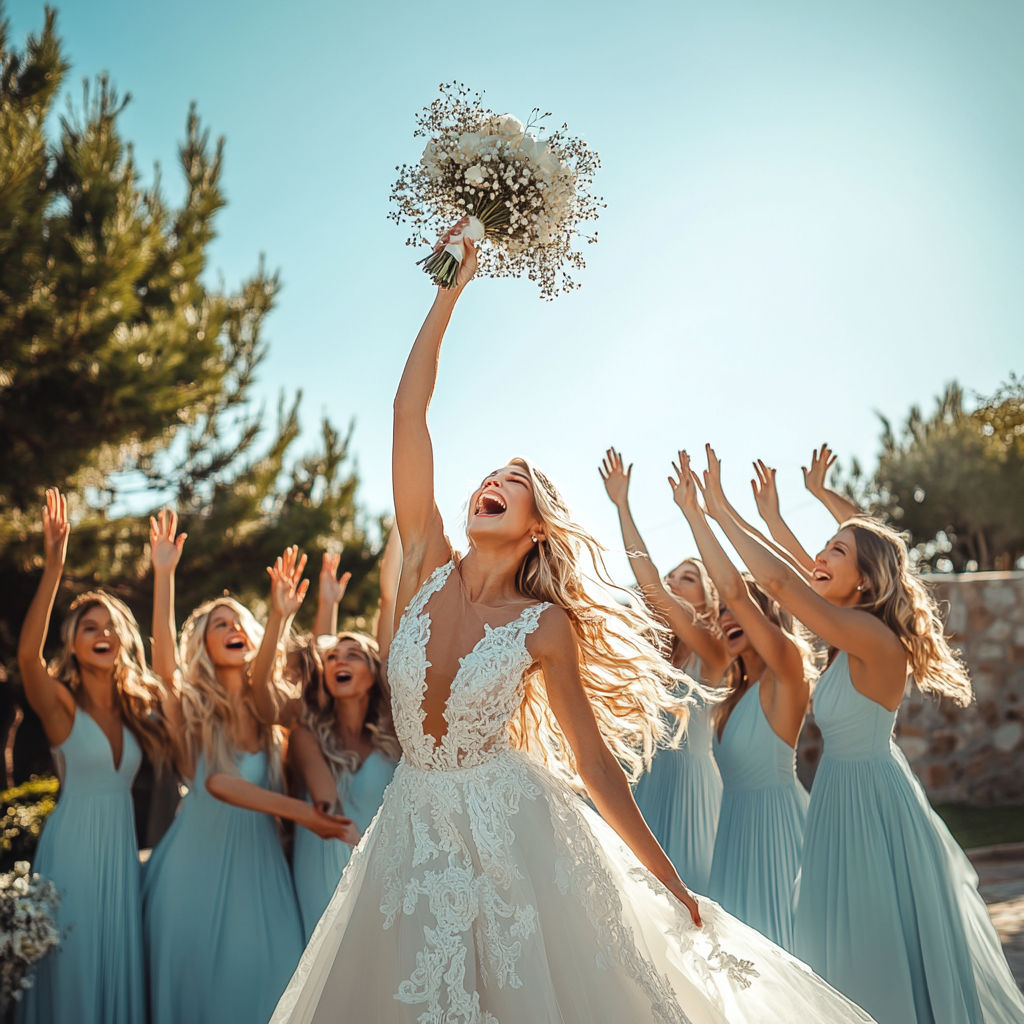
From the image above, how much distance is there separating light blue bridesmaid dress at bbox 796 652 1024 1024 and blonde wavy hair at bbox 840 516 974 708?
0.26 metres

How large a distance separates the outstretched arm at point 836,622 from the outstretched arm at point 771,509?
953 millimetres

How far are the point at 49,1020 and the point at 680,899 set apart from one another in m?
3.23

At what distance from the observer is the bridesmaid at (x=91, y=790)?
4.09m

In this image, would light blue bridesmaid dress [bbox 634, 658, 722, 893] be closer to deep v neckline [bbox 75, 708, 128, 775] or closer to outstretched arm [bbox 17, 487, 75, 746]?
deep v neckline [bbox 75, 708, 128, 775]

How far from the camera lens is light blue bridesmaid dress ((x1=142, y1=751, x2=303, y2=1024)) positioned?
4164 millimetres

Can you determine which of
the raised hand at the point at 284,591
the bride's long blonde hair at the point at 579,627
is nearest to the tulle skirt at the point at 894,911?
the bride's long blonde hair at the point at 579,627

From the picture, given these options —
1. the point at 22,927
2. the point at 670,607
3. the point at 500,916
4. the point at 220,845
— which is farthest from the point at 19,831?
the point at 500,916

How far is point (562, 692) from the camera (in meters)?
2.47

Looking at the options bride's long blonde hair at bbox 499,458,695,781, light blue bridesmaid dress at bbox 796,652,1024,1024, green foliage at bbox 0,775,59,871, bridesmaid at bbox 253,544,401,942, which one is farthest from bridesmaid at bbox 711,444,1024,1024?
green foliage at bbox 0,775,59,871

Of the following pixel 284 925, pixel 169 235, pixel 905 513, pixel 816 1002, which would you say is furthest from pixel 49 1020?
pixel 905 513

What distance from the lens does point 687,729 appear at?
4941mm

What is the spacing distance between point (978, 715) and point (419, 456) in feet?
30.2

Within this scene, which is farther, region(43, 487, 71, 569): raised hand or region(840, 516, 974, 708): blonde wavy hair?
region(43, 487, 71, 569): raised hand

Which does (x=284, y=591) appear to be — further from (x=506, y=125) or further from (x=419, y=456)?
(x=506, y=125)
